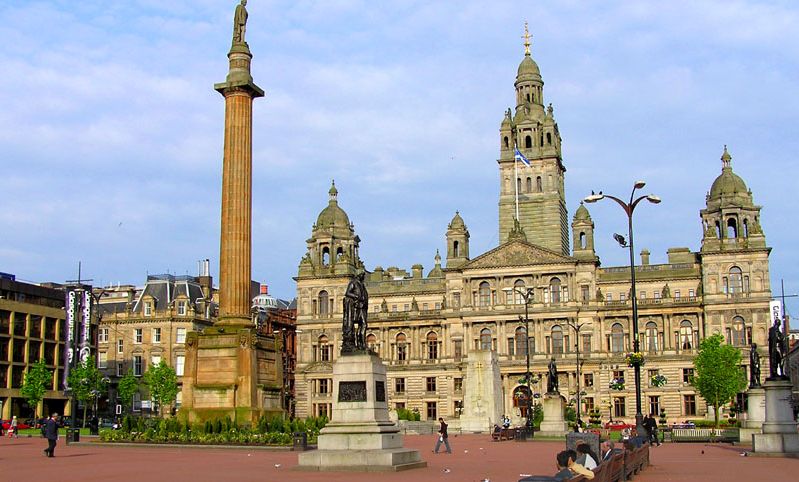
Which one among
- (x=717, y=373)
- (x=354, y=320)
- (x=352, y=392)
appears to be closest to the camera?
(x=352, y=392)

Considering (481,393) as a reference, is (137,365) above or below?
above

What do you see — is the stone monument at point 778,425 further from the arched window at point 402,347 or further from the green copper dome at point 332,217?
the green copper dome at point 332,217

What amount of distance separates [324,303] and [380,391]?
85506 mm

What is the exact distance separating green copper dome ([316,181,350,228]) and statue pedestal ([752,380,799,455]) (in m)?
81.6

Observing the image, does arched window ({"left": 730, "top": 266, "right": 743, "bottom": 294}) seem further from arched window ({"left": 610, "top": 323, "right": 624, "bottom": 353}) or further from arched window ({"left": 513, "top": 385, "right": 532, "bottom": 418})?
arched window ({"left": 513, "top": 385, "right": 532, "bottom": 418})

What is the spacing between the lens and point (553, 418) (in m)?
62.1

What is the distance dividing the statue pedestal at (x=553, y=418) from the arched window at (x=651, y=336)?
142 feet

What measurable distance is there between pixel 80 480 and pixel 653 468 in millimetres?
17275

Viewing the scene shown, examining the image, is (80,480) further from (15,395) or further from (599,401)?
(599,401)

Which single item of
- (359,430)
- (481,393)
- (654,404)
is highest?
Result: (481,393)

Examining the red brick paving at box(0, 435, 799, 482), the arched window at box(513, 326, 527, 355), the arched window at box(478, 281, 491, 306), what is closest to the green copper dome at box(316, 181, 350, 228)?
the arched window at box(478, 281, 491, 306)

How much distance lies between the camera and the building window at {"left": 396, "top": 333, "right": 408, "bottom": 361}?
11119cm

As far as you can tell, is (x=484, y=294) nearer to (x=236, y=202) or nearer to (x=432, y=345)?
(x=432, y=345)

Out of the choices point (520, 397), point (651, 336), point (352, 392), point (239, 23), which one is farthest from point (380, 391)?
point (651, 336)
